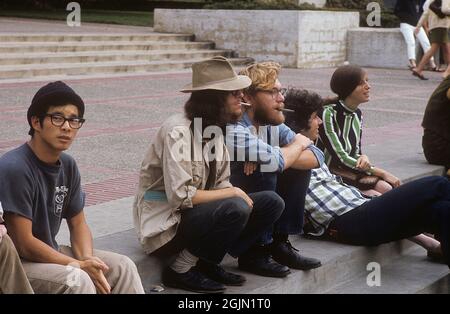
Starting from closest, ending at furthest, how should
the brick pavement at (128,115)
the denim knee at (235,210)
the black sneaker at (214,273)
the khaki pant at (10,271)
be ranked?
the khaki pant at (10,271), the denim knee at (235,210), the black sneaker at (214,273), the brick pavement at (128,115)

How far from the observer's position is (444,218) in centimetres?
511

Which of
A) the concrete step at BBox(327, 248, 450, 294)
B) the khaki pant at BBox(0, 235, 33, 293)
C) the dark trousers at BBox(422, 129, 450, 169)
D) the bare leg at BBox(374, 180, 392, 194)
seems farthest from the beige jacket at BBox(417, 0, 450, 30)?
the khaki pant at BBox(0, 235, 33, 293)

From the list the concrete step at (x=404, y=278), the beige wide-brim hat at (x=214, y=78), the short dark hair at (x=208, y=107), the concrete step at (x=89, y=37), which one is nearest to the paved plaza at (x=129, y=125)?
the concrete step at (x=404, y=278)

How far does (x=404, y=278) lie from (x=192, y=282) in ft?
5.54

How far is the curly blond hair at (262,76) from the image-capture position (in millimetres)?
4875

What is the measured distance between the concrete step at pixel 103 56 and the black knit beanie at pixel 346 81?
27.5 ft

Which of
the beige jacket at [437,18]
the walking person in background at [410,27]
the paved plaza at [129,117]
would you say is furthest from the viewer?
the walking person in background at [410,27]

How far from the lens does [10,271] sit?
11.5ft

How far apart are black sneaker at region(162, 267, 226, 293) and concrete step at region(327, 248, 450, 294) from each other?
3.31 ft

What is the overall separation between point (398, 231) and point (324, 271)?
0.55 meters

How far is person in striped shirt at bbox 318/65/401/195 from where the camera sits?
19.4 feet

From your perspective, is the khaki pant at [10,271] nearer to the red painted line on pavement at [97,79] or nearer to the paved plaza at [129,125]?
the paved plaza at [129,125]
